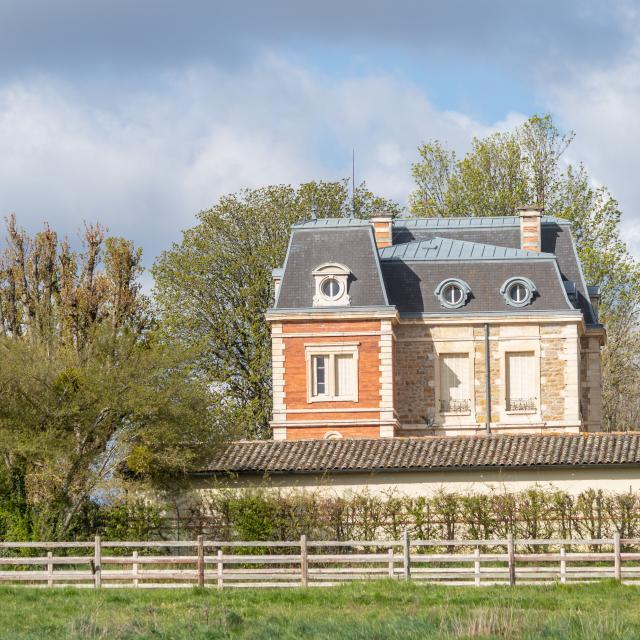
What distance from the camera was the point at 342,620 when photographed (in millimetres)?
23172

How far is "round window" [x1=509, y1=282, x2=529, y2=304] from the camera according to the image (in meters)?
48.9

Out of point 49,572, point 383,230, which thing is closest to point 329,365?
point 383,230

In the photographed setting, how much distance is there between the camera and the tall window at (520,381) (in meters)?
48.6

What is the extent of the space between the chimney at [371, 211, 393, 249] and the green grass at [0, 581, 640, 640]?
84.4ft

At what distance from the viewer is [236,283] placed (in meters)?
56.8

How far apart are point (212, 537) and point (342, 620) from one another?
44.5ft

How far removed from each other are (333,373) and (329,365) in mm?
296

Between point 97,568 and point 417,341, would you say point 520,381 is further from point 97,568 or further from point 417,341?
point 97,568

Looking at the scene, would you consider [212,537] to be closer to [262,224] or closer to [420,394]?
[420,394]

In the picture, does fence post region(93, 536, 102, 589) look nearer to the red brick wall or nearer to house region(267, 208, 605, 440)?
house region(267, 208, 605, 440)

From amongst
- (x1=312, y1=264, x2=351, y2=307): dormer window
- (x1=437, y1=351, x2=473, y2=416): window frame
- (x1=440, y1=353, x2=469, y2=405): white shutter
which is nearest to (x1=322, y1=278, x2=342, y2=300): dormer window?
(x1=312, y1=264, x2=351, y2=307): dormer window

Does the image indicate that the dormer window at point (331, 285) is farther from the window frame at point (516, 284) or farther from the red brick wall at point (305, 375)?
the window frame at point (516, 284)

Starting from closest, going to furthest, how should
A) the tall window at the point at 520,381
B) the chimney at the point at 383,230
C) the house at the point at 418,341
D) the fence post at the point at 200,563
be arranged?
the fence post at the point at 200,563 → the house at the point at 418,341 → the tall window at the point at 520,381 → the chimney at the point at 383,230

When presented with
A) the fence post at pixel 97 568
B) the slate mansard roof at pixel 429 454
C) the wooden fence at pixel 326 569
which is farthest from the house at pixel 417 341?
the fence post at pixel 97 568
